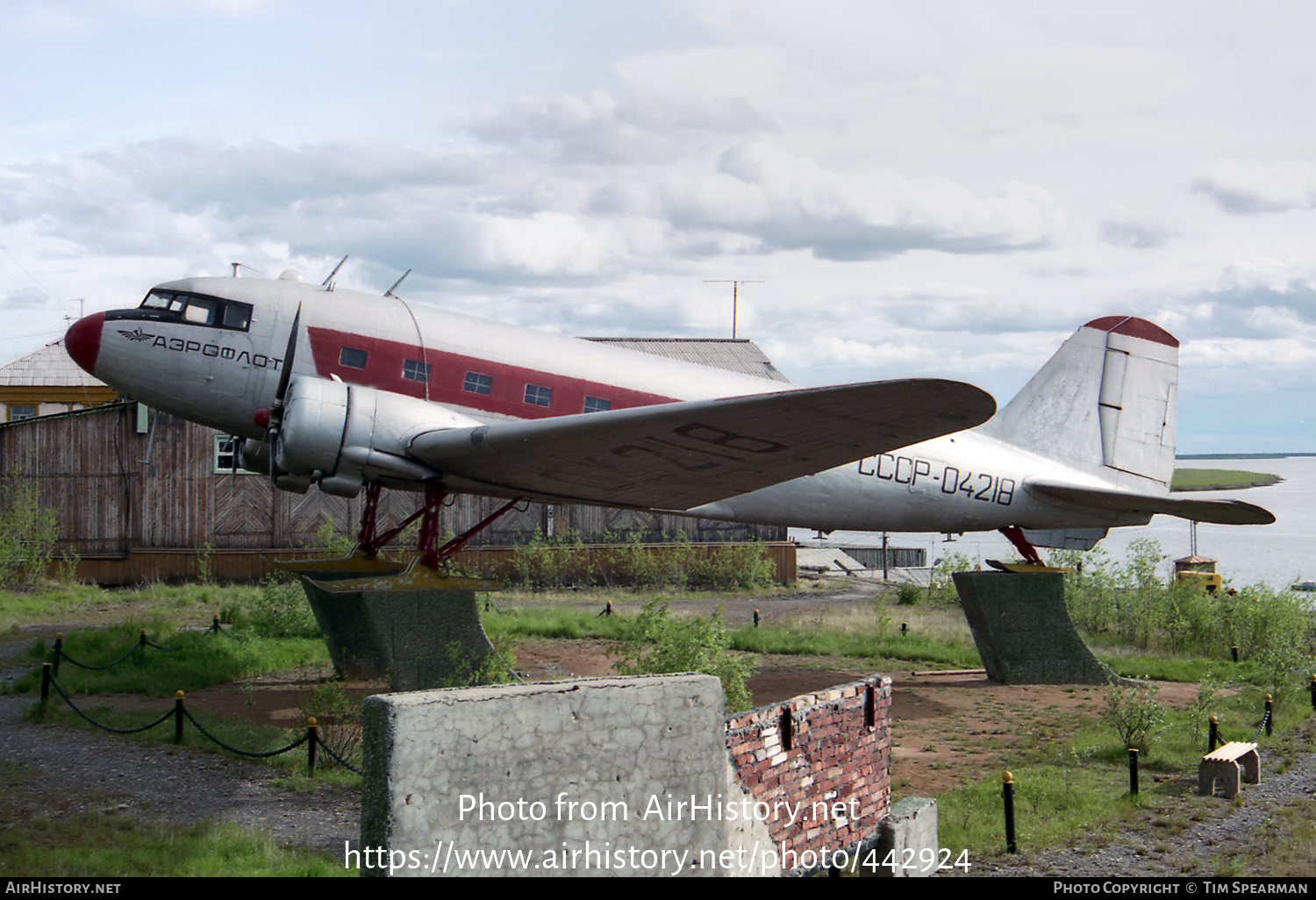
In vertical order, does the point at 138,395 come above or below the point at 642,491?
above

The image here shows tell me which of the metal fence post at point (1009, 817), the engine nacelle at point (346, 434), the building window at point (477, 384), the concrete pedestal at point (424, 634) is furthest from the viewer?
the building window at point (477, 384)

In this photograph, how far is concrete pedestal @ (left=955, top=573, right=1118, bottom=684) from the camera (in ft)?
54.7

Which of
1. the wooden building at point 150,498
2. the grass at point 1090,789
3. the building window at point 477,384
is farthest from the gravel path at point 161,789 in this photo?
the wooden building at point 150,498

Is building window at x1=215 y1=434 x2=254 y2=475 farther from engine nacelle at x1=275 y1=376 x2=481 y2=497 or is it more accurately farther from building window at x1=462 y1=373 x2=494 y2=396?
engine nacelle at x1=275 y1=376 x2=481 y2=497

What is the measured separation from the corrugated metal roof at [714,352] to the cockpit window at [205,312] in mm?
23075

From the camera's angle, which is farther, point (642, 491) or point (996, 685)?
point (996, 685)

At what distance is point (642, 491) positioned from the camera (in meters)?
13.9

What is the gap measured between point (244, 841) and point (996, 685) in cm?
1227

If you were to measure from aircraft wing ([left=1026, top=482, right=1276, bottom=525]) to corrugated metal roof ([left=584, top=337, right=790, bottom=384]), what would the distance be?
1990cm

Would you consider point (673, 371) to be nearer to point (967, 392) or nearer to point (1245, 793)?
point (967, 392)

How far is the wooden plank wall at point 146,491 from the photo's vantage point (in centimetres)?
2817

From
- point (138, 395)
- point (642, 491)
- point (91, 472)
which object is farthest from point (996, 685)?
point (91, 472)

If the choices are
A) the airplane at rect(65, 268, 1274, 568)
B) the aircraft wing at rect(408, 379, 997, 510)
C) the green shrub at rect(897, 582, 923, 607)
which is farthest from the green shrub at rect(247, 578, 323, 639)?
the green shrub at rect(897, 582, 923, 607)

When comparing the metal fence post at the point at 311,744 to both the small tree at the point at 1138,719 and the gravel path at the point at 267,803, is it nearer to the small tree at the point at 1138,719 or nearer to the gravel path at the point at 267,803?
the gravel path at the point at 267,803
